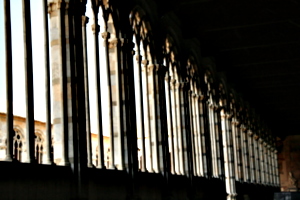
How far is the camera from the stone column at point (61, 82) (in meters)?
11.7

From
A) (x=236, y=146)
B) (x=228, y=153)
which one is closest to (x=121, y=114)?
(x=228, y=153)

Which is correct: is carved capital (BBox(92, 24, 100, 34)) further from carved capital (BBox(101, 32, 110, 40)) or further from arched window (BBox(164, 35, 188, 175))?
arched window (BBox(164, 35, 188, 175))

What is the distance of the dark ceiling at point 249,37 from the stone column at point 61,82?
25.9 ft

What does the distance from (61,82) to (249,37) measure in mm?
14070

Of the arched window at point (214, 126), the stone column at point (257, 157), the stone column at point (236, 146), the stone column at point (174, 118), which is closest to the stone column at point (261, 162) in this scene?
the stone column at point (257, 157)

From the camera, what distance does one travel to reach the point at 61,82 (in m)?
12.0

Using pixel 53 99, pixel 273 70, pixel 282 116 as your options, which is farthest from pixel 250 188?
pixel 53 99

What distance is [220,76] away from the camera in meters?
29.3

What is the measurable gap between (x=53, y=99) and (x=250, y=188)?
23.5 m

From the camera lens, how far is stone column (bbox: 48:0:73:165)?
11703mm

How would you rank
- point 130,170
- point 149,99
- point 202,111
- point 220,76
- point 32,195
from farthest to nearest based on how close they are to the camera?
point 220,76 < point 202,111 < point 149,99 < point 130,170 < point 32,195

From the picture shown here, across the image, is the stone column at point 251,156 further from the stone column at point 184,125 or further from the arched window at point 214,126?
the stone column at point 184,125

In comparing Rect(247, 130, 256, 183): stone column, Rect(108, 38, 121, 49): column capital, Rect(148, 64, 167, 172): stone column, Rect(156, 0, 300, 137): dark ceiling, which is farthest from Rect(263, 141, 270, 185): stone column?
Rect(108, 38, 121, 49): column capital

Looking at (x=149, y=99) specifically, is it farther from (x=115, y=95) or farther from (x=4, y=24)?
(x=4, y=24)
